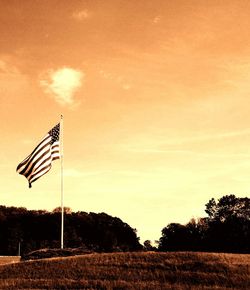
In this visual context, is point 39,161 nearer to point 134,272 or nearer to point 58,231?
point 134,272

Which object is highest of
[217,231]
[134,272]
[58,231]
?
[58,231]

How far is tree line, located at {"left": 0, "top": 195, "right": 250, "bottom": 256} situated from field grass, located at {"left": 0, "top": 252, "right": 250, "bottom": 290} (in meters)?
27.1

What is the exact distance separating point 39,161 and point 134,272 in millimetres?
9752

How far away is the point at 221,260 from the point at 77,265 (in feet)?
25.9

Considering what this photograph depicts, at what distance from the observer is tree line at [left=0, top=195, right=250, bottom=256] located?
72.2 meters

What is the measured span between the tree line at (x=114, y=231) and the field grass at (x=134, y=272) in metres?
27.1

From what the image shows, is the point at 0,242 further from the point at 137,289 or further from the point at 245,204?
the point at 137,289

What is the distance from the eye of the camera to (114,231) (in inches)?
5241

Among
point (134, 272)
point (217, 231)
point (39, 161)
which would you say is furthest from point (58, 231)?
point (134, 272)

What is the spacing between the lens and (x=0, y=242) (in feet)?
367

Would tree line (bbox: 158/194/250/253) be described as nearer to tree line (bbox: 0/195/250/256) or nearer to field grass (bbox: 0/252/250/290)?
tree line (bbox: 0/195/250/256)

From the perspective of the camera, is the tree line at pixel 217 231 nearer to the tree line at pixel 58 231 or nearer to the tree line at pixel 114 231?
the tree line at pixel 114 231

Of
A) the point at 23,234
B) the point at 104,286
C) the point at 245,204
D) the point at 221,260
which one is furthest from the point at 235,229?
the point at 23,234

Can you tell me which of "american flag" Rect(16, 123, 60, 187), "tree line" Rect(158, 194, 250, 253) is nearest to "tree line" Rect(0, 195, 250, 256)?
"tree line" Rect(158, 194, 250, 253)
